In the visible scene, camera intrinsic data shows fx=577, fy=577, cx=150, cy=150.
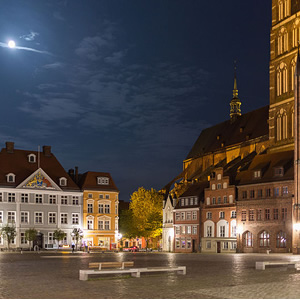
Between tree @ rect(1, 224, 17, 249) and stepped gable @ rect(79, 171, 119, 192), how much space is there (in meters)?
16.9

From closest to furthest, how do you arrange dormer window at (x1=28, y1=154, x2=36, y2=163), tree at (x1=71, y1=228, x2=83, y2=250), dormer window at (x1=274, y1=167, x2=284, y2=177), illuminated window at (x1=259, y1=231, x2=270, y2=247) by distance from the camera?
illuminated window at (x1=259, y1=231, x2=270, y2=247) → dormer window at (x1=274, y1=167, x2=284, y2=177) → tree at (x1=71, y1=228, x2=83, y2=250) → dormer window at (x1=28, y1=154, x2=36, y2=163)

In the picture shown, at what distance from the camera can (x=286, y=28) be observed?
92.4 m

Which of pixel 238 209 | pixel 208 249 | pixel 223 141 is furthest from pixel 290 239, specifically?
pixel 223 141

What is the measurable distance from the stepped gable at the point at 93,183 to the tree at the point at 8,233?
16.9 m

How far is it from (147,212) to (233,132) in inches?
918

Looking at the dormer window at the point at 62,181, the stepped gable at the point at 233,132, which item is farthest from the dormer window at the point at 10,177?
the stepped gable at the point at 233,132

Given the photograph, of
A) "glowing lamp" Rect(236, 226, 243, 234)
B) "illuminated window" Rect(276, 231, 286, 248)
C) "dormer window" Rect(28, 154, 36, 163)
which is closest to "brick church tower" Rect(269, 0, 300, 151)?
"glowing lamp" Rect(236, 226, 243, 234)

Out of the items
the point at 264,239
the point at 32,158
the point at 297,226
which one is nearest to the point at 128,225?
the point at 32,158

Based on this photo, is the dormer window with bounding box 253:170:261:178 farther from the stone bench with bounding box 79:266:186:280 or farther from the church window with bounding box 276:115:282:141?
the stone bench with bounding box 79:266:186:280

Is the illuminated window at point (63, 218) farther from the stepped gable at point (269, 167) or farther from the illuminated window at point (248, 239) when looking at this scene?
the illuminated window at point (248, 239)

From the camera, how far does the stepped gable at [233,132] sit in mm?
106250

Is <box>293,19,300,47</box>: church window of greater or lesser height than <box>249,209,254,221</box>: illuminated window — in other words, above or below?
above

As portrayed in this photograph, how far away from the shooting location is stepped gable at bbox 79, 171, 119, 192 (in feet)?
346

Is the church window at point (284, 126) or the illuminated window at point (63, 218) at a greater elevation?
the church window at point (284, 126)
